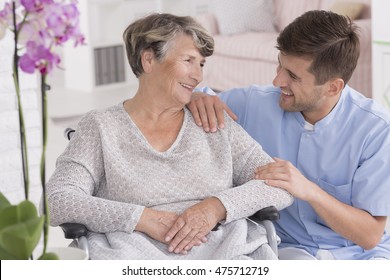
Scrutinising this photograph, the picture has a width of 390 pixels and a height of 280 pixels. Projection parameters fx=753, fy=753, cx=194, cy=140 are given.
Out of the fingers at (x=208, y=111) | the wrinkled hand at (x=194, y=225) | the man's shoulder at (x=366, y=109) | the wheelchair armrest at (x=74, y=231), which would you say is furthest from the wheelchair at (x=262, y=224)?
the man's shoulder at (x=366, y=109)

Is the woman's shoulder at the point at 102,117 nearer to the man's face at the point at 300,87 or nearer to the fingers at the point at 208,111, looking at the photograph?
the fingers at the point at 208,111

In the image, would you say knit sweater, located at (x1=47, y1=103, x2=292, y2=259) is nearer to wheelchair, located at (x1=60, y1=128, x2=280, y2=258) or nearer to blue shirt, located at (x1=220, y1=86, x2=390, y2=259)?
wheelchair, located at (x1=60, y1=128, x2=280, y2=258)

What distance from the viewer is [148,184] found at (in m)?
2.25

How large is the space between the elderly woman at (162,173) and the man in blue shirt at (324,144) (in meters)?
0.09

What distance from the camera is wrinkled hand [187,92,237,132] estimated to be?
2367mm

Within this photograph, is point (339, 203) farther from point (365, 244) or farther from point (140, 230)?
point (140, 230)

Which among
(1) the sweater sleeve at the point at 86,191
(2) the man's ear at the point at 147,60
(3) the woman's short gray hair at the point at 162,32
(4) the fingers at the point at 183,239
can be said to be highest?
(3) the woman's short gray hair at the point at 162,32

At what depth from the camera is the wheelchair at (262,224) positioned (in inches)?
84.0

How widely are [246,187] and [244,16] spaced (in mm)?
4784

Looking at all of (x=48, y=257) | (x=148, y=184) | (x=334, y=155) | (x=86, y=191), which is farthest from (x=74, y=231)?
(x=334, y=155)

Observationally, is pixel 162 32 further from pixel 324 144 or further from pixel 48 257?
pixel 48 257
